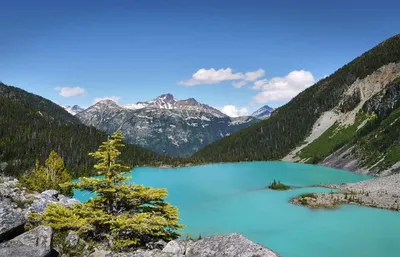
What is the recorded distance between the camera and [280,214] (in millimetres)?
63750

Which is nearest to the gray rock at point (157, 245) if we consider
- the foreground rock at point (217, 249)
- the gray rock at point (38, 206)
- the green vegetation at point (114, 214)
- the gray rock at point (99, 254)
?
the green vegetation at point (114, 214)

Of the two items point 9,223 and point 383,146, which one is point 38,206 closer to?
point 9,223

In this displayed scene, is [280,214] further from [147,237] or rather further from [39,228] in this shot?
[39,228]

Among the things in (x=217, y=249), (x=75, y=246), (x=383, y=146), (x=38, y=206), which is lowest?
(x=75, y=246)

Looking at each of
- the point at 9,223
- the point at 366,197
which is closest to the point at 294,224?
the point at 366,197

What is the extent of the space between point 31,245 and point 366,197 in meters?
70.6

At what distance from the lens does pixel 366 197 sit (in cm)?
7356

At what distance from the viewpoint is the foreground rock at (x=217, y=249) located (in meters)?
17.9

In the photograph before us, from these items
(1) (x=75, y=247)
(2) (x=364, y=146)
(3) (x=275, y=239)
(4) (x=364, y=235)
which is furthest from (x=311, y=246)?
(2) (x=364, y=146)

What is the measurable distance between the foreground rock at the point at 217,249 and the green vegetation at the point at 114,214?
1652 millimetres

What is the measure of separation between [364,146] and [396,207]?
8279cm

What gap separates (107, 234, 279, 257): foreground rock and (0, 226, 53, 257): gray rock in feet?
12.4

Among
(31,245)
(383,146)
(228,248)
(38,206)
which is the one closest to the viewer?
(31,245)

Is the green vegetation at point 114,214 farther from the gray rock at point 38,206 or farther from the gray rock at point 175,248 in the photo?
the gray rock at point 38,206
